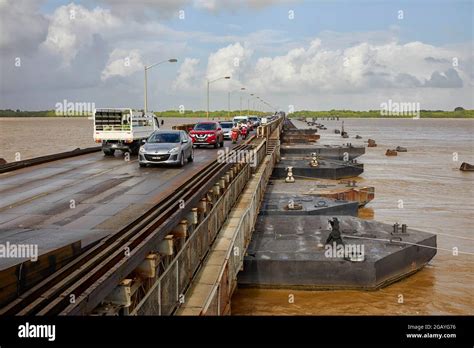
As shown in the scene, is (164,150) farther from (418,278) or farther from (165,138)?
(418,278)

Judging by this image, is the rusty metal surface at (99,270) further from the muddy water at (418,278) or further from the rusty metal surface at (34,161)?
the rusty metal surface at (34,161)

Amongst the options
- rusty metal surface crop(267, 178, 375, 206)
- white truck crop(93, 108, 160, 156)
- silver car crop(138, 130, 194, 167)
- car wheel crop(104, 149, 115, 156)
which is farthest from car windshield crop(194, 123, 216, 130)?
silver car crop(138, 130, 194, 167)

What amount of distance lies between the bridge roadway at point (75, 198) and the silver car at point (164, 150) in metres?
0.40

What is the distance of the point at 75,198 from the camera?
14602 mm

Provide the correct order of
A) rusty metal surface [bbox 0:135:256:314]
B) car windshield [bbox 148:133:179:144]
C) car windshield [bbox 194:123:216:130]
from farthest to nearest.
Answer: car windshield [bbox 194:123:216:130] < car windshield [bbox 148:133:179:144] < rusty metal surface [bbox 0:135:256:314]

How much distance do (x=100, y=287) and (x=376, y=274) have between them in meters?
12.0

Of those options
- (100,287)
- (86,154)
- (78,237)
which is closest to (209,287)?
(78,237)

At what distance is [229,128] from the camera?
160 ft

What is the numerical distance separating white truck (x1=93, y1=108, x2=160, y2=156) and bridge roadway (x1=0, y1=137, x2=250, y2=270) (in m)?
3.60

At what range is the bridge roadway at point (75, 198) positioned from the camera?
370 inches

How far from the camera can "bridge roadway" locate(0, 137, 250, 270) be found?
941cm

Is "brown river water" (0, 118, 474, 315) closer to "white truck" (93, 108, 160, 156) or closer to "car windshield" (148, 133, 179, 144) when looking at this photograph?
"car windshield" (148, 133, 179, 144)

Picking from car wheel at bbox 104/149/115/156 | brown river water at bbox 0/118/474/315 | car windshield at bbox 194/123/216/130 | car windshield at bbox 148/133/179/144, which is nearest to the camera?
brown river water at bbox 0/118/474/315

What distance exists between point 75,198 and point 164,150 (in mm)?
8104
